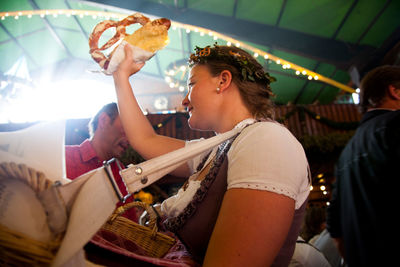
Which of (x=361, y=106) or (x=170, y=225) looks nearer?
(x=170, y=225)

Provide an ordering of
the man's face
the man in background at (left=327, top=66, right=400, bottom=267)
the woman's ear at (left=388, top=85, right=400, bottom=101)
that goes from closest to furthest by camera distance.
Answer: the man in background at (left=327, top=66, right=400, bottom=267) → the woman's ear at (left=388, top=85, right=400, bottom=101) → the man's face

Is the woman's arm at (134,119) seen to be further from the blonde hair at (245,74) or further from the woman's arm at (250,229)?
the woman's arm at (250,229)

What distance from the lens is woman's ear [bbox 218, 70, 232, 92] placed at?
105 centimetres

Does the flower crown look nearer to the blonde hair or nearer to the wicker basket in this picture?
the blonde hair

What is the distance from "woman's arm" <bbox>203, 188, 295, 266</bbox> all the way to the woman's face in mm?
452

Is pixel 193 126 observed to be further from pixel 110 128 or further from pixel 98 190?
pixel 110 128

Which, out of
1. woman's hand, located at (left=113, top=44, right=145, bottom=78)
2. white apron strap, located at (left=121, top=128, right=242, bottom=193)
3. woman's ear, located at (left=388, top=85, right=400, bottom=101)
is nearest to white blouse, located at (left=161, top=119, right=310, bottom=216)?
white apron strap, located at (left=121, top=128, right=242, bottom=193)

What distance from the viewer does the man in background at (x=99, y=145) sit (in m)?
2.21

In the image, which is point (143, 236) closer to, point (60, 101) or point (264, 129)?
point (264, 129)

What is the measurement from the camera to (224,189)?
2.48ft

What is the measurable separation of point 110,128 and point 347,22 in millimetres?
5310

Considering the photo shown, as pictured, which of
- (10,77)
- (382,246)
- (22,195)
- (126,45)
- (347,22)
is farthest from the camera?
(10,77)

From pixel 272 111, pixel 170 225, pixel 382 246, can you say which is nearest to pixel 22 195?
pixel 170 225

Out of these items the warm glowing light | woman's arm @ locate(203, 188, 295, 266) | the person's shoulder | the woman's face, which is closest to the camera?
woman's arm @ locate(203, 188, 295, 266)
